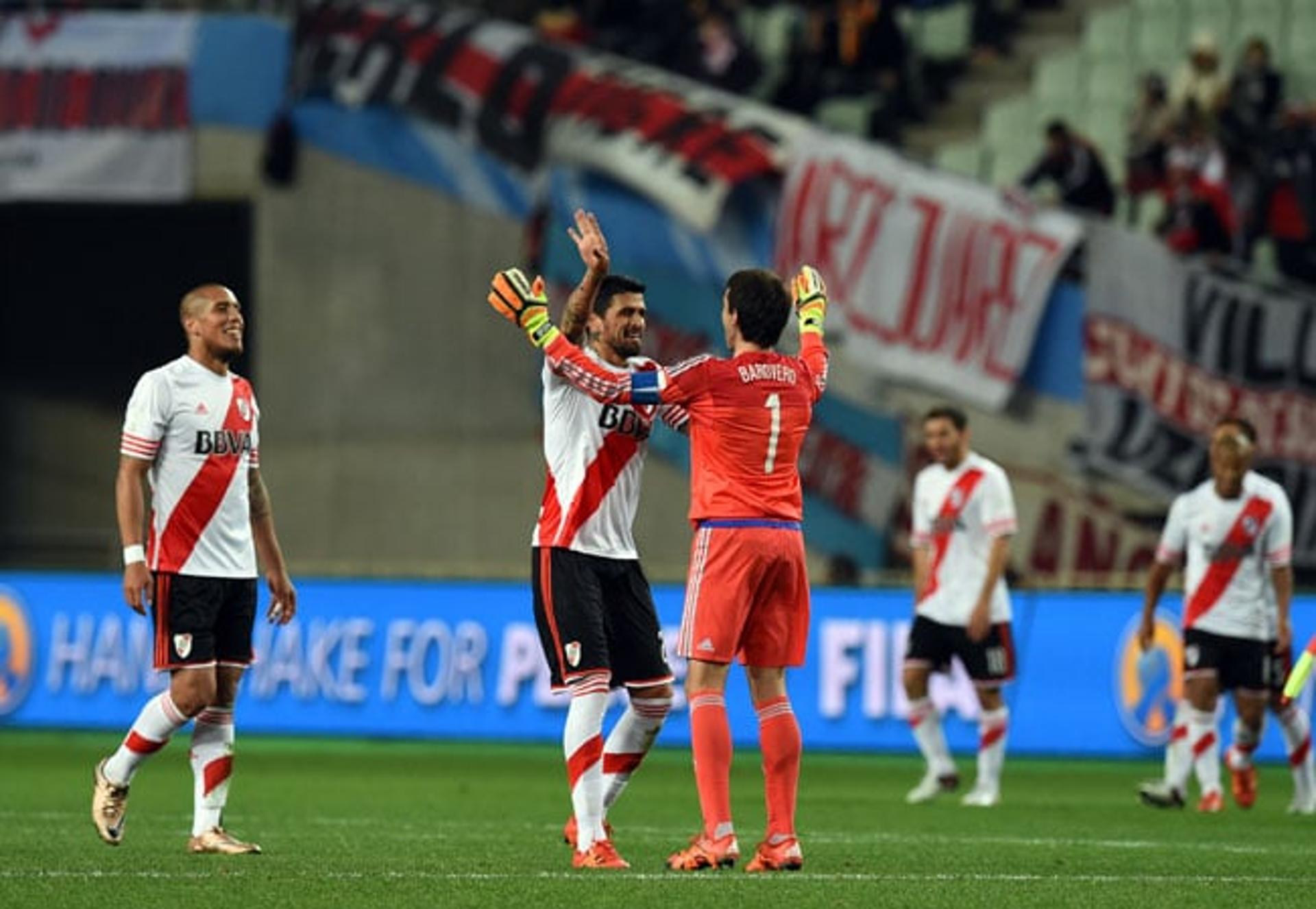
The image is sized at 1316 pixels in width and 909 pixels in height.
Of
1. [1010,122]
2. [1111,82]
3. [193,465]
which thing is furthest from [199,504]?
[1111,82]

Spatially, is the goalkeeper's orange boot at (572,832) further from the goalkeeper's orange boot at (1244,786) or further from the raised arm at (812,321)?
the goalkeeper's orange boot at (1244,786)

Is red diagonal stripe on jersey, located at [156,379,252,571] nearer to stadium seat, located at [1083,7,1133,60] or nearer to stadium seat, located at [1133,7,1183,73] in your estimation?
stadium seat, located at [1133,7,1183,73]

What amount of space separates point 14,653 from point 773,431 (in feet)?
44.0

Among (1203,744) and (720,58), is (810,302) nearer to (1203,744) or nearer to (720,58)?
(1203,744)

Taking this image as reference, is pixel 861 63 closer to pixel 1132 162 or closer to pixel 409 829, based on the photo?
pixel 1132 162

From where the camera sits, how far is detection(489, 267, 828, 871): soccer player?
995 cm

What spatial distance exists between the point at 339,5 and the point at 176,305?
678 centimetres

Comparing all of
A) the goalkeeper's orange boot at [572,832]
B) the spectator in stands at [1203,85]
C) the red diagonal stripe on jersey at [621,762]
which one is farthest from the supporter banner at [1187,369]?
the red diagonal stripe on jersey at [621,762]

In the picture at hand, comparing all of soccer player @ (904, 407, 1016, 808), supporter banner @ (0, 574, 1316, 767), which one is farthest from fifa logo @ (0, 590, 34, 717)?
soccer player @ (904, 407, 1016, 808)

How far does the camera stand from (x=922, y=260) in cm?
2353

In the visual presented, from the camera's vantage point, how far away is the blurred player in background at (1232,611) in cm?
1502

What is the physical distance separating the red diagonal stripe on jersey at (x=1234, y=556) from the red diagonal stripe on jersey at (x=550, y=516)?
5.57 m

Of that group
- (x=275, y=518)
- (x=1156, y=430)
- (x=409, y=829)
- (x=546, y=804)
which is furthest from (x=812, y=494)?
(x=409, y=829)

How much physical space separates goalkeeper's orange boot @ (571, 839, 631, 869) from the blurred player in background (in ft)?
18.6
